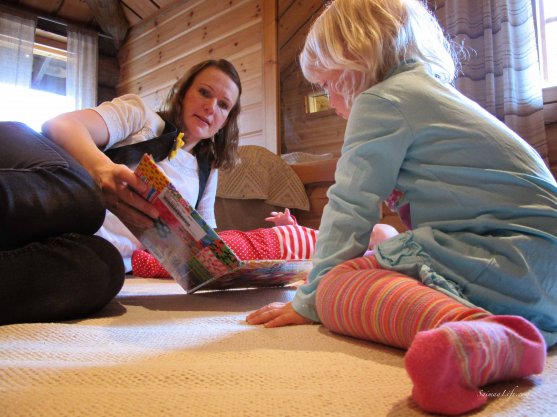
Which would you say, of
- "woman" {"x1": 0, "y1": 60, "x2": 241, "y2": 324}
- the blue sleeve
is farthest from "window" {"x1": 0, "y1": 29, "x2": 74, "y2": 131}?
the blue sleeve

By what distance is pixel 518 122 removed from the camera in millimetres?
1659

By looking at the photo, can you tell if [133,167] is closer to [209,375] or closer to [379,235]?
[379,235]

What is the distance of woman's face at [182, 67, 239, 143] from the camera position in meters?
1.39

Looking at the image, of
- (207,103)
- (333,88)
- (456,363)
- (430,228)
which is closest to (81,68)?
(207,103)

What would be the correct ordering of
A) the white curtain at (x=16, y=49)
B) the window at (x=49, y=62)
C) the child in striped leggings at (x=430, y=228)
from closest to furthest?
the child in striped leggings at (x=430, y=228), the white curtain at (x=16, y=49), the window at (x=49, y=62)

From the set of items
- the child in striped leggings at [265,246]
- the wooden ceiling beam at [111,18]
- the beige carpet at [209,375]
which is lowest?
the beige carpet at [209,375]

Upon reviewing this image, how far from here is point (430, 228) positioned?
562 mm

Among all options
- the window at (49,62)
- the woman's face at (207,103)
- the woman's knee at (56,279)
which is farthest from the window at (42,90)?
the woman's knee at (56,279)

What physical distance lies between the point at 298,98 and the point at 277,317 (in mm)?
2051

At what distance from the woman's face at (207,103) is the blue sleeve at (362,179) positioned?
0.83 m

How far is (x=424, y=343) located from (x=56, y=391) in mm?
285

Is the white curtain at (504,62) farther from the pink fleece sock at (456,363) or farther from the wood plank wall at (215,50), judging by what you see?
the pink fleece sock at (456,363)

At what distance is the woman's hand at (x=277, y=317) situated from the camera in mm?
661

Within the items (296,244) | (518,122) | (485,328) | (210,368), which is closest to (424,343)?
(485,328)
